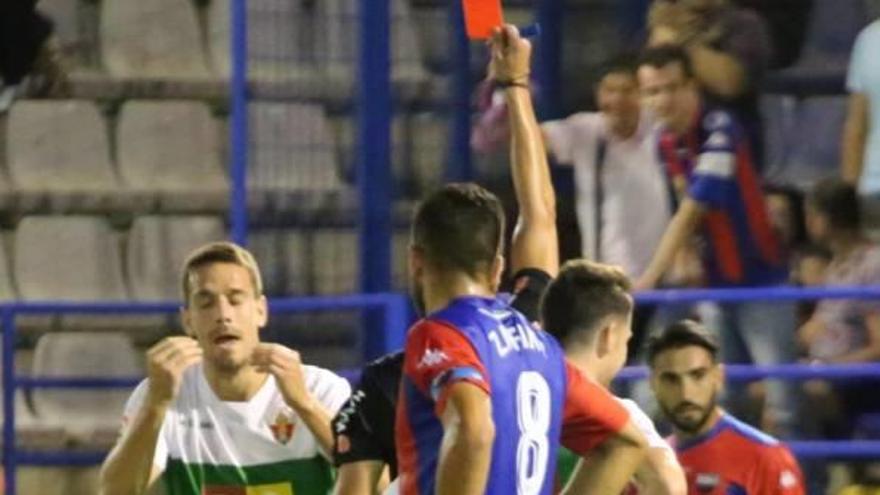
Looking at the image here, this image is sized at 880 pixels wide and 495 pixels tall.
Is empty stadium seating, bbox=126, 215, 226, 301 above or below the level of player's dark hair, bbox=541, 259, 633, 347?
below

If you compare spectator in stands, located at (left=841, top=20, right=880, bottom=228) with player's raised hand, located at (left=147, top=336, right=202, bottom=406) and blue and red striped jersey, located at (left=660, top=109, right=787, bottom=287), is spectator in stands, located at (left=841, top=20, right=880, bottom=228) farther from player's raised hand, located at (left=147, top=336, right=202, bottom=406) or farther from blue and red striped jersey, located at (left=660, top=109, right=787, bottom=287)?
player's raised hand, located at (left=147, top=336, right=202, bottom=406)

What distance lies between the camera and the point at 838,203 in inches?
387

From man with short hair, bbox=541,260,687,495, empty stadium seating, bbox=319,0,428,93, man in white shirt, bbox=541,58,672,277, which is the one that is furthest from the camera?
man in white shirt, bbox=541,58,672,277

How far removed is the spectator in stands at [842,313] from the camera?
32.4ft

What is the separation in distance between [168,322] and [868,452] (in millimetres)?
3598

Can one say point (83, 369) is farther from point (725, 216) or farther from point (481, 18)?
point (481, 18)

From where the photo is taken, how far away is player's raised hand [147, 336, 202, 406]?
6.95 m

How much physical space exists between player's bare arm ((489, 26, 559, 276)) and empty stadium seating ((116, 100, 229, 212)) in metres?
5.90

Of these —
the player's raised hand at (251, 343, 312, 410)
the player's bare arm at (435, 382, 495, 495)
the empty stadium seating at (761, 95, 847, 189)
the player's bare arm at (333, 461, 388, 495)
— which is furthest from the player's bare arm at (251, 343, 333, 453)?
the empty stadium seating at (761, 95, 847, 189)

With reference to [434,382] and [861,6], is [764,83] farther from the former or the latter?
[434,382]

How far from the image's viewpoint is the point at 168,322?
12234mm

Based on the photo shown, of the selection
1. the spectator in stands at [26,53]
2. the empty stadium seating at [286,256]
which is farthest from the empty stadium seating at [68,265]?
the empty stadium seating at [286,256]

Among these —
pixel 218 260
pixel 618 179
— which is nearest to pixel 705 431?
pixel 618 179

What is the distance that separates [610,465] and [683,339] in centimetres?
265
